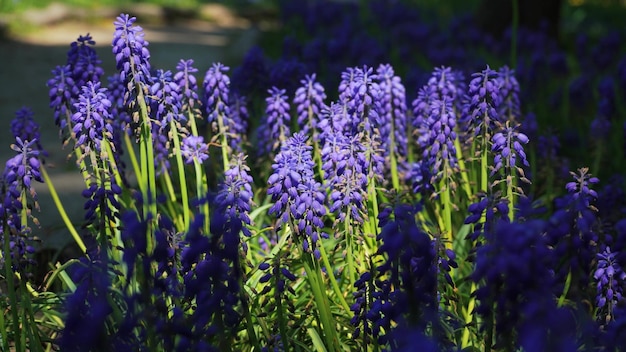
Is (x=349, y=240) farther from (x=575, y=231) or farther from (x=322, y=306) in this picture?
(x=575, y=231)

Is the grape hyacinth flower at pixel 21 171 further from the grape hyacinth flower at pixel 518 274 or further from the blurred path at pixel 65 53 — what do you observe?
the grape hyacinth flower at pixel 518 274

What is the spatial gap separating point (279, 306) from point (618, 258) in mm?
1038

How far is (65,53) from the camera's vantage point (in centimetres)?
891

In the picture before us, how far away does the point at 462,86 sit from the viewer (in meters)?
4.13

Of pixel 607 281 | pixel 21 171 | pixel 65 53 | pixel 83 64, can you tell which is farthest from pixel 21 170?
pixel 65 53

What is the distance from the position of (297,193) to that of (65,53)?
7.13m

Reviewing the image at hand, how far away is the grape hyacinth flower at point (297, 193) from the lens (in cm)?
244

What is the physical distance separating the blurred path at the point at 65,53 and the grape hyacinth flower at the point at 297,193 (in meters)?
1.59

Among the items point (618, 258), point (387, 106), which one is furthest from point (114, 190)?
point (618, 258)

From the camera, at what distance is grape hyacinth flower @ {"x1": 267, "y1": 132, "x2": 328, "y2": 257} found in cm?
244

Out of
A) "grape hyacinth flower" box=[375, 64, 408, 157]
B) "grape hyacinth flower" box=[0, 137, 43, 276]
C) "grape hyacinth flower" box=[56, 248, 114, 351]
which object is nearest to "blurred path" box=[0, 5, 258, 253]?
"grape hyacinth flower" box=[0, 137, 43, 276]

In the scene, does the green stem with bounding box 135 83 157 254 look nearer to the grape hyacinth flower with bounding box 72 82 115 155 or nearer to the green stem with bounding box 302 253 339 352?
the grape hyacinth flower with bounding box 72 82 115 155

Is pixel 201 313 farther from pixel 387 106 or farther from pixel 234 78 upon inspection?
pixel 234 78

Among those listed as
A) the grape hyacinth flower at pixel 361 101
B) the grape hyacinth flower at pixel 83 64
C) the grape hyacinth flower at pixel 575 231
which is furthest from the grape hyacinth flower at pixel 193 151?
the grape hyacinth flower at pixel 575 231
